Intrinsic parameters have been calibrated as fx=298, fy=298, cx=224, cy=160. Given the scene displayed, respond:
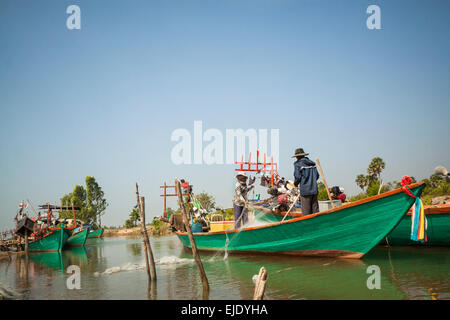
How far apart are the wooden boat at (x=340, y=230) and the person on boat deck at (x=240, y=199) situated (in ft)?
3.78

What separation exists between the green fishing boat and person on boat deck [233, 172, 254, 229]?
16.5 metres

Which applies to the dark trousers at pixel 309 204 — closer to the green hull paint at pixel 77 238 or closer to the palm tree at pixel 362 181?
the green hull paint at pixel 77 238

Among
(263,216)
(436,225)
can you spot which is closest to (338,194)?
(436,225)

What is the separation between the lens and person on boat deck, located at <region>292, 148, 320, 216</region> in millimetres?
8617

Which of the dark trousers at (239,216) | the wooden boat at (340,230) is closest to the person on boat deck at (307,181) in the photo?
the wooden boat at (340,230)

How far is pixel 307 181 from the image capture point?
864 centimetres

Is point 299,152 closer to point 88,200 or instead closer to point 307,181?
point 307,181

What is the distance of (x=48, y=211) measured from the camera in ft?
86.6

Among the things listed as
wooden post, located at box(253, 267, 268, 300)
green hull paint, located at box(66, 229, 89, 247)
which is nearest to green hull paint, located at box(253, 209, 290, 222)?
wooden post, located at box(253, 267, 268, 300)

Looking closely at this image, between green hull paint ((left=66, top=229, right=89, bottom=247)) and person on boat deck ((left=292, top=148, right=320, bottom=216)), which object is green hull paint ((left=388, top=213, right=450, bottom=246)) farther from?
green hull paint ((left=66, top=229, right=89, bottom=247))

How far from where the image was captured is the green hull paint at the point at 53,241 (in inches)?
881

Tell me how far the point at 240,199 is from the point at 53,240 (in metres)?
18.3

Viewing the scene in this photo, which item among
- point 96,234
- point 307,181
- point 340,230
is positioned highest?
point 307,181
